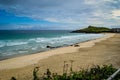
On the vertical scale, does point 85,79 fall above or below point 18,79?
above

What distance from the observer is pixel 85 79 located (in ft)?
24.0

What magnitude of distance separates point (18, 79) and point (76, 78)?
4383 millimetres

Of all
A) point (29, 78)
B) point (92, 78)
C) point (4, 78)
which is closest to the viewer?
point (92, 78)

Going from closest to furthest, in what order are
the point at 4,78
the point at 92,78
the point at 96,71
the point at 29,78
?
the point at 92,78 → the point at 96,71 → the point at 29,78 → the point at 4,78

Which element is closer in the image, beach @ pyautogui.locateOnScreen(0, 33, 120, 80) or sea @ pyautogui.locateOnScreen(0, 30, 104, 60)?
beach @ pyautogui.locateOnScreen(0, 33, 120, 80)

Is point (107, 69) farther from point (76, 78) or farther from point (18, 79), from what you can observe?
point (18, 79)

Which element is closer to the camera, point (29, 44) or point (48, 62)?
point (48, 62)

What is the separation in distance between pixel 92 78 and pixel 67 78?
92 cm

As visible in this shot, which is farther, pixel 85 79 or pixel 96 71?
pixel 96 71

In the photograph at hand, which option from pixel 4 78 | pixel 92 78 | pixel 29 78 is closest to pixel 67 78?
pixel 92 78

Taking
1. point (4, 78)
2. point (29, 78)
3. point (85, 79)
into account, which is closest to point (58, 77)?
point (85, 79)

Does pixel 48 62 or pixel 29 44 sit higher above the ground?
pixel 48 62

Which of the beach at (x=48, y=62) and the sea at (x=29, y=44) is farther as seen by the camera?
the sea at (x=29, y=44)

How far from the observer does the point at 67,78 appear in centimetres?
742
